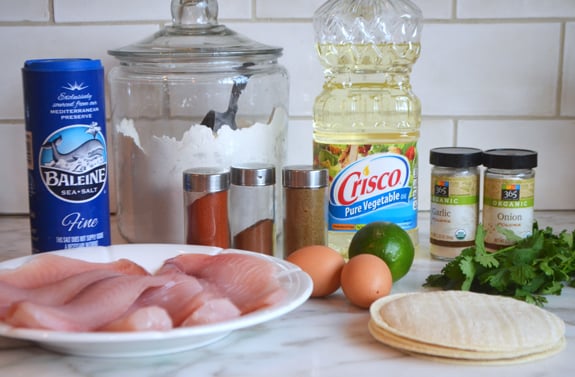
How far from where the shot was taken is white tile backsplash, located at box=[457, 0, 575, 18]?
5.01ft

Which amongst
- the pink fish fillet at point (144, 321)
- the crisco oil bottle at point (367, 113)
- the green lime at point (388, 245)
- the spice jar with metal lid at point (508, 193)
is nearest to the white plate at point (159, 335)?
the pink fish fillet at point (144, 321)

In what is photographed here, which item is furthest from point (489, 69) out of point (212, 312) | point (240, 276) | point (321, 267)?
point (212, 312)

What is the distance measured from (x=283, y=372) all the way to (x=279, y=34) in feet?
2.72

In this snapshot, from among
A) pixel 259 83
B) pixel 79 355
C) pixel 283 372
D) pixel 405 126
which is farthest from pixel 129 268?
pixel 405 126

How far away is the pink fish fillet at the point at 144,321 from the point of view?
841mm

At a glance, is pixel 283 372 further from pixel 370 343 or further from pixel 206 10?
pixel 206 10

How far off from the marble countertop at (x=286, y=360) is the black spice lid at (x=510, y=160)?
25 centimetres

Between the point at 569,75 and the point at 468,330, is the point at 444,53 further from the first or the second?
the point at 468,330

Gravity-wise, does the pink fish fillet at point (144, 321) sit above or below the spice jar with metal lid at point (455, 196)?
below

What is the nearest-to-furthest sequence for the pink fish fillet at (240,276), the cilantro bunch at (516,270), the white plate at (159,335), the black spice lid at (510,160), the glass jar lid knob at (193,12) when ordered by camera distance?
the white plate at (159,335) < the pink fish fillet at (240,276) < the cilantro bunch at (516,270) < the black spice lid at (510,160) < the glass jar lid knob at (193,12)

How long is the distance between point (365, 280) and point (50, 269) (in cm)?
39

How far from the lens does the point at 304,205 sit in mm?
1217

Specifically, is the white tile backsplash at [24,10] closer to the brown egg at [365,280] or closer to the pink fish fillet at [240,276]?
the pink fish fillet at [240,276]

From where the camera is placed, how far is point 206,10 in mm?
1326
